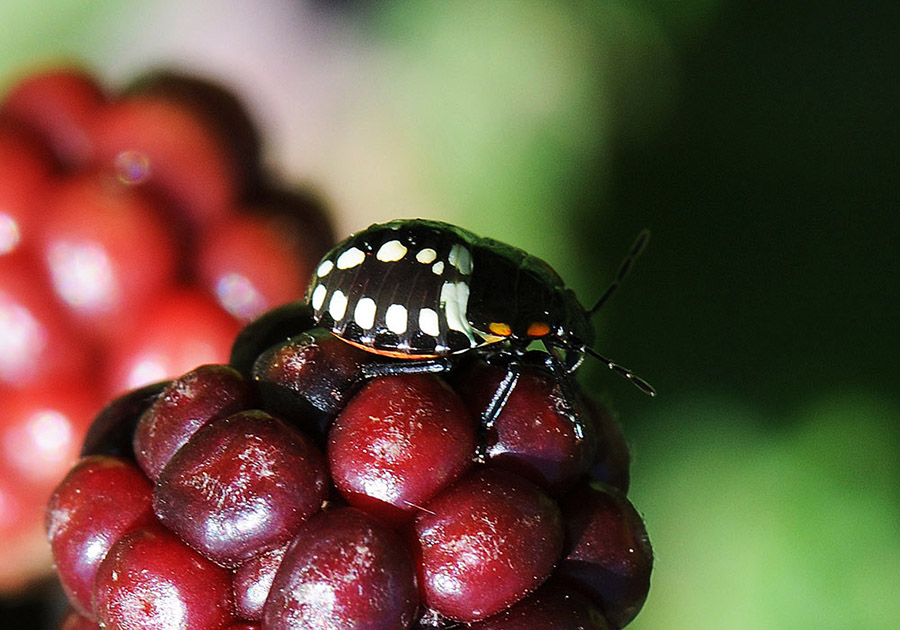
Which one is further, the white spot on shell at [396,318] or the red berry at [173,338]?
the red berry at [173,338]

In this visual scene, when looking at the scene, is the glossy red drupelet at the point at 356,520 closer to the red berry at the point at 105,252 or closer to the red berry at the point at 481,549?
the red berry at the point at 481,549

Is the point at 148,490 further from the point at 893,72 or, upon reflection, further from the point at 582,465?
the point at 893,72

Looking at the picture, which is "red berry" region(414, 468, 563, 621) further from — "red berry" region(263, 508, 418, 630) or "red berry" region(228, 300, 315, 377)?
"red berry" region(228, 300, 315, 377)

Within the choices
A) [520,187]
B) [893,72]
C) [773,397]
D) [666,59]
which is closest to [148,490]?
[520,187]

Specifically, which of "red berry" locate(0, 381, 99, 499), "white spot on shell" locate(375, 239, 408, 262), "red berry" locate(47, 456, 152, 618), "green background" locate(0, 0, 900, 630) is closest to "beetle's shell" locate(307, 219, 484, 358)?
"white spot on shell" locate(375, 239, 408, 262)

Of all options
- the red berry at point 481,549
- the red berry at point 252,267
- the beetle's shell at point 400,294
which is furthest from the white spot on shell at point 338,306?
the red berry at point 252,267

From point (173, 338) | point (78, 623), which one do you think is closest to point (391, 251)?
point (78, 623)

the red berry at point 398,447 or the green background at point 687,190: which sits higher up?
the green background at point 687,190

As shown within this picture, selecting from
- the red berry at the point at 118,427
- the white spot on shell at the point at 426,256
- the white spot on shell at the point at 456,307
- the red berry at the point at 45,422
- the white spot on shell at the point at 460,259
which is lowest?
the red berry at the point at 45,422
